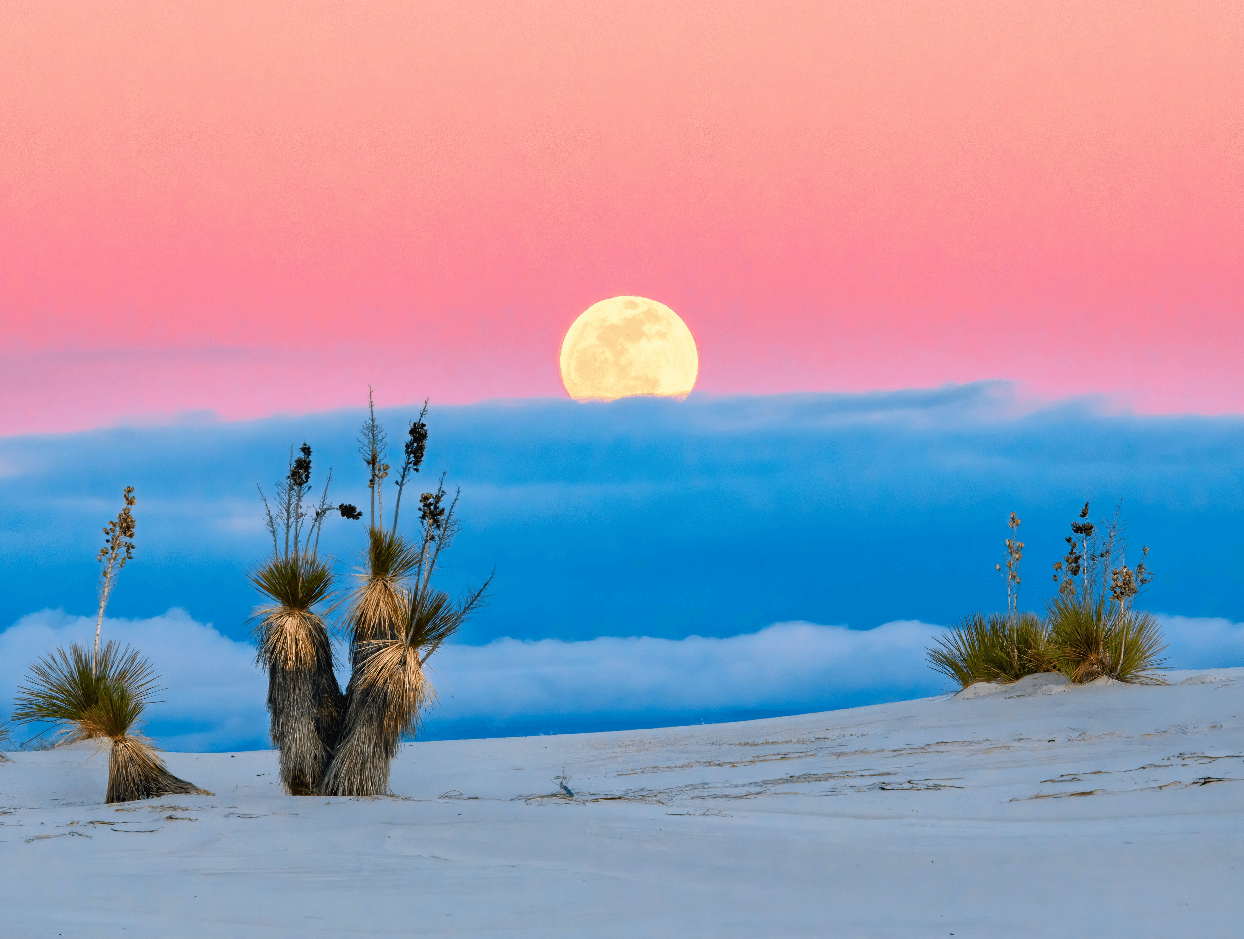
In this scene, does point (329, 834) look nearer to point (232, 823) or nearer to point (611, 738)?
point (232, 823)

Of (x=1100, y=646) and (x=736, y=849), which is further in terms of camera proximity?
(x=1100, y=646)

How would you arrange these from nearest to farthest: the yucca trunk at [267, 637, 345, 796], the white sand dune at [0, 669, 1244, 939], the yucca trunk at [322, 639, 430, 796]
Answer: the white sand dune at [0, 669, 1244, 939]
the yucca trunk at [322, 639, 430, 796]
the yucca trunk at [267, 637, 345, 796]

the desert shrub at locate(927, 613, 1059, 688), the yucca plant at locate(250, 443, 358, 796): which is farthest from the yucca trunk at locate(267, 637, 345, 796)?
the desert shrub at locate(927, 613, 1059, 688)

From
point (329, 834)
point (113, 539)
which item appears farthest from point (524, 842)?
point (113, 539)

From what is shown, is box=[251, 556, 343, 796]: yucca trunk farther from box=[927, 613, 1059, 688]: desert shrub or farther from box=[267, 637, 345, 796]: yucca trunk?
box=[927, 613, 1059, 688]: desert shrub

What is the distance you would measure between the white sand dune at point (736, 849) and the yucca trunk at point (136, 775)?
25.6 inches

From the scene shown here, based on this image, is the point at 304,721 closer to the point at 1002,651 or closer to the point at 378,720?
the point at 378,720

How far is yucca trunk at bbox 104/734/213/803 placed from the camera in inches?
456

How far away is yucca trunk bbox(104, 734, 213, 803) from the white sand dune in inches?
25.6

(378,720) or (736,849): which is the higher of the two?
→ (378,720)

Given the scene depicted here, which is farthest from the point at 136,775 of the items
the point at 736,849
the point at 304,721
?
the point at 736,849

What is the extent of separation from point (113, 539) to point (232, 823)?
35.2ft

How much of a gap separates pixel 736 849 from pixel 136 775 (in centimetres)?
643

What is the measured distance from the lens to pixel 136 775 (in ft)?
38.0
